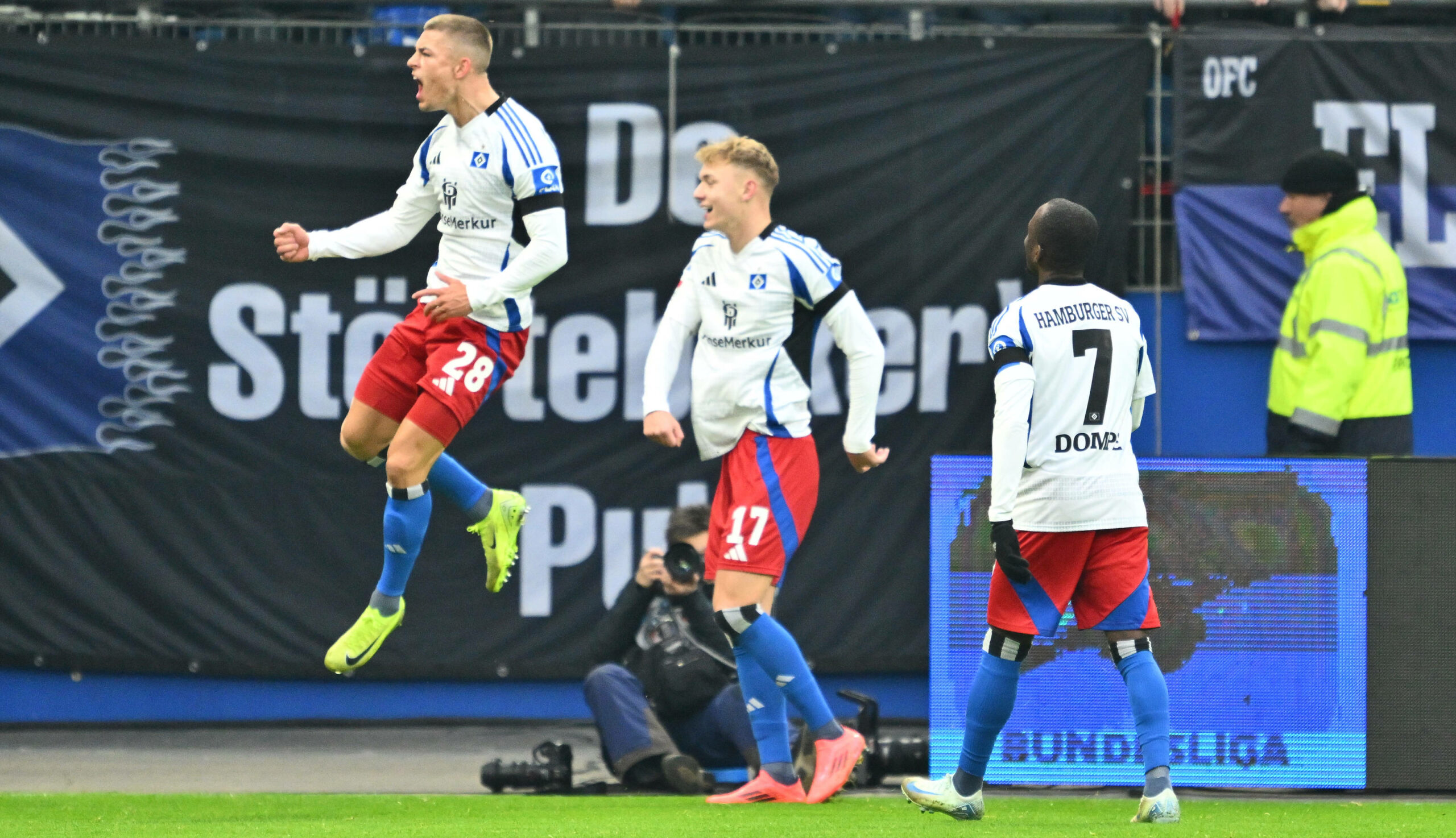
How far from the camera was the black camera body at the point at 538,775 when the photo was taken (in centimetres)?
733

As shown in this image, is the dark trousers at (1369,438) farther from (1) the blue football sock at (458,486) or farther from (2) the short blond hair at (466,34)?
(2) the short blond hair at (466,34)

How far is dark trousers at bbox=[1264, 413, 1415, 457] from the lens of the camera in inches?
329

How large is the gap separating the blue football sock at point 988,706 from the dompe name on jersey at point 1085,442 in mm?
672

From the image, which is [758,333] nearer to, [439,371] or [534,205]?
[534,205]

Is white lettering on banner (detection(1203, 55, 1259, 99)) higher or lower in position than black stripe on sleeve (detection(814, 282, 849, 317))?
higher

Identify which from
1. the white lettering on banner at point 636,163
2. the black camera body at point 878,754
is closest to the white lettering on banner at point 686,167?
the white lettering on banner at point 636,163

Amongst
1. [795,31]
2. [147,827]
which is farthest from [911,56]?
[147,827]

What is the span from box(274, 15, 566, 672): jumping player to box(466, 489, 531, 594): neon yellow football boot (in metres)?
0.24

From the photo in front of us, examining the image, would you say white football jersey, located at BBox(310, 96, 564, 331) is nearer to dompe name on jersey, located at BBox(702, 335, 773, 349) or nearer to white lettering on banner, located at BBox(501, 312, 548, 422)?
dompe name on jersey, located at BBox(702, 335, 773, 349)

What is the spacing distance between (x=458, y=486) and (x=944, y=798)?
2.14 metres

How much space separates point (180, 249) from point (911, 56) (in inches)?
143

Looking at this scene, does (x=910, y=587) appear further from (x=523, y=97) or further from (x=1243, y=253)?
(x=523, y=97)

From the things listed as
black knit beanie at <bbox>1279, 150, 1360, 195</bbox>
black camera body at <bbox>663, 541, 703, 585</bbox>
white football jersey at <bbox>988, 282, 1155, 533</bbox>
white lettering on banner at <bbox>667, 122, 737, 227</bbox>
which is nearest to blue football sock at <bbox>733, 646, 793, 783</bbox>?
black camera body at <bbox>663, 541, 703, 585</bbox>

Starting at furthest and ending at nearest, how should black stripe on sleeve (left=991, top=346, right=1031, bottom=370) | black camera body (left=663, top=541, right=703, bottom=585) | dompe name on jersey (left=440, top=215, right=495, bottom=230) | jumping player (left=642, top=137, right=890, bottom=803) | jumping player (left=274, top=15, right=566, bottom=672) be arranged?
black camera body (left=663, top=541, right=703, bottom=585) → jumping player (left=642, top=137, right=890, bottom=803) → dompe name on jersey (left=440, top=215, right=495, bottom=230) → jumping player (left=274, top=15, right=566, bottom=672) → black stripe on sleeve (left=991, top=346, right=1031, bottom=370)
